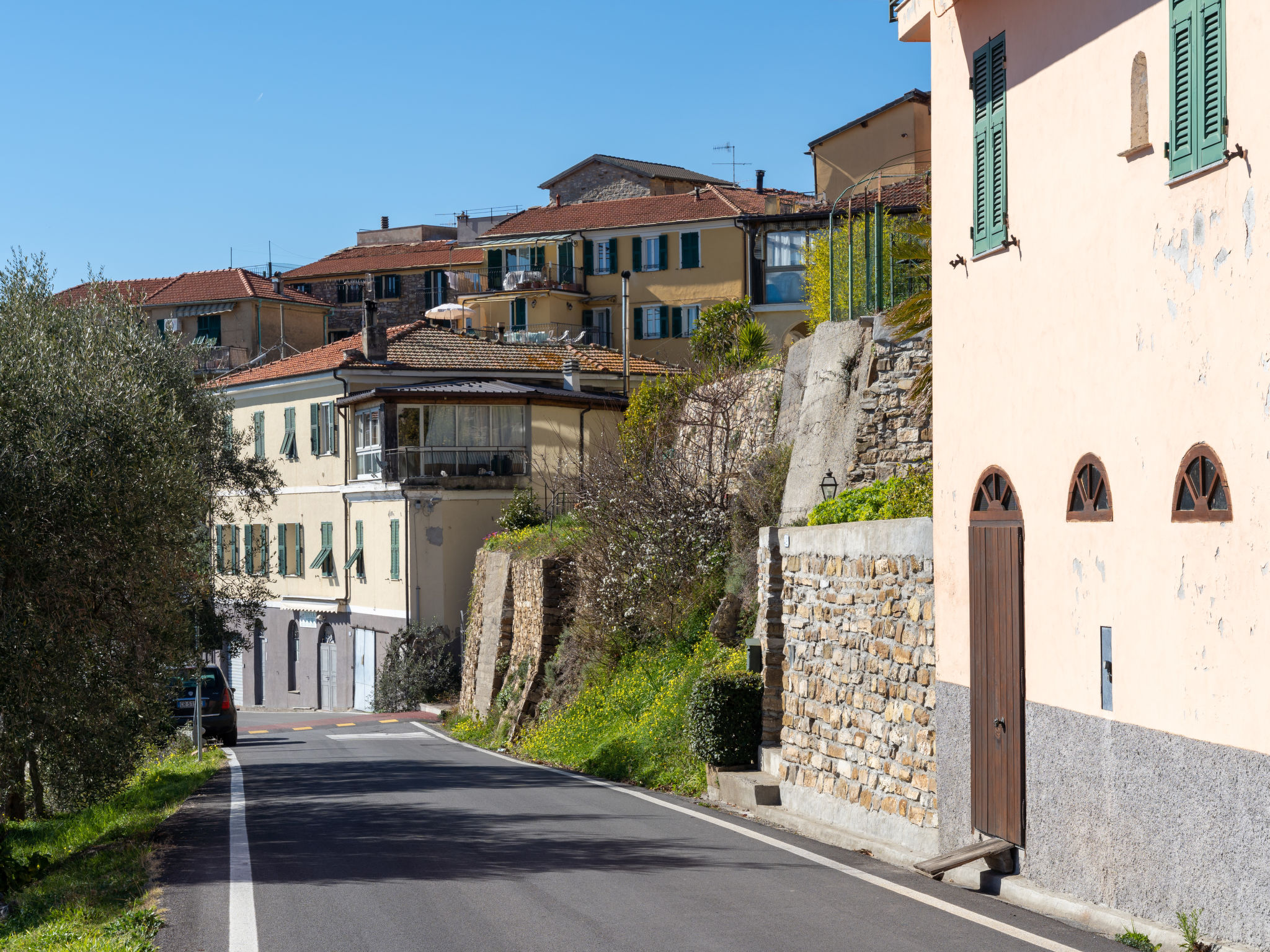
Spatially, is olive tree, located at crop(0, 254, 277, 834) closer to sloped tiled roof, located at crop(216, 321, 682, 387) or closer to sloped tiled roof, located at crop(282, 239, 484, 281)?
sloped tiled roof, located at crop(216, 321, 682, 387)

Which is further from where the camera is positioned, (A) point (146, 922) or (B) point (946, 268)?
(B) point (946, 268)

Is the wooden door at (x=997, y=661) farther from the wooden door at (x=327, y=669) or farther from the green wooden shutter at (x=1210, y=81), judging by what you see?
the wooden door at (x=327, y=669)

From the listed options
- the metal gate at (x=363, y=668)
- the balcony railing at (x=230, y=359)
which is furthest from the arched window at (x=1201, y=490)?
the balcony railing at (x=230, y=359)

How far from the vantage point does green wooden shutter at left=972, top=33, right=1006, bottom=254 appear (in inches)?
382

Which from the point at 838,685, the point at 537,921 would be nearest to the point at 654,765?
the point at 838,685

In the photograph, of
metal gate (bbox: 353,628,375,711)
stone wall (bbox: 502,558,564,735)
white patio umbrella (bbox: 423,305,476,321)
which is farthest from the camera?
white patio umbrella (bbox: 423,305,476,321)

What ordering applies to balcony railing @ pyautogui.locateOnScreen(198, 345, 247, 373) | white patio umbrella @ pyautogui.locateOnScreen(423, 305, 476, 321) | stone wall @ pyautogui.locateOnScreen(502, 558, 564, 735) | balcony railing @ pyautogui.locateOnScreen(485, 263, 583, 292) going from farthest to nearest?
1. balcony railing @ pyautogui.locateOnScreen(198, 345, 247, 373)
2. balcony railing @ pyautogui.locateOnScreen(485, 263, 583, 292)
3. white patio umbrella @ pyautogui.locateOnScreen(423, 305, 476, 321)
4. stone wall @ pyautogui.locateOnScreen(502, 558, 564, 735)

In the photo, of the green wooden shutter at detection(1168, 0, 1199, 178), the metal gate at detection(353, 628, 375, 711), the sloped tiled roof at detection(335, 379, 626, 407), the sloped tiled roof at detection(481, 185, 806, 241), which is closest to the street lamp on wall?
the green wooden shutter at detection(1168, 0, 1199, 178)

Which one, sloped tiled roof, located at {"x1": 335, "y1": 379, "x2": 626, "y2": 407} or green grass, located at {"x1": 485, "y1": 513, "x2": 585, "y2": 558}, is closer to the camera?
green grass, located at {"x1": 485, "y1": 513, "x2": 585, "y2": 558}

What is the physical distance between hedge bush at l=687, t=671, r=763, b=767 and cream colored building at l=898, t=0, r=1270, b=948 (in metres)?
4.54

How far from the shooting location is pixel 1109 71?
8250 mm

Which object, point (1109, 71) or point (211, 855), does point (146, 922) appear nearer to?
point (211, 855)

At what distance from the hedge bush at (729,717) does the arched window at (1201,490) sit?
7934 millimetres

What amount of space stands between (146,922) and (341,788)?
30.2 feet
